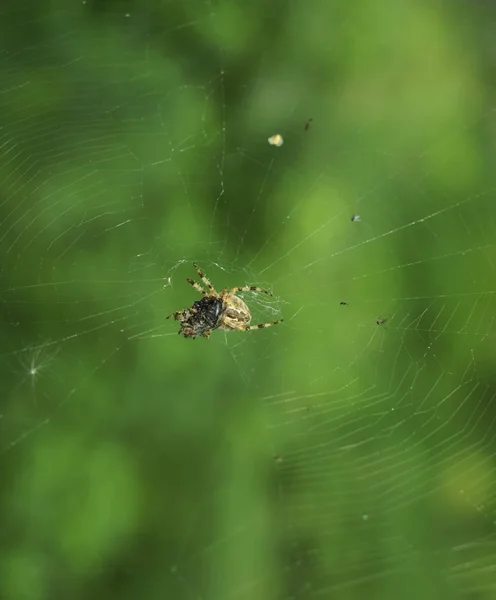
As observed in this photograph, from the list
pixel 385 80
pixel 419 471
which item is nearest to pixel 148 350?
pixel 419 471

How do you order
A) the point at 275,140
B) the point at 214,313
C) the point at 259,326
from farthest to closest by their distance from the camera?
the point at 275,140, the point at 259,326, the point at 214,313

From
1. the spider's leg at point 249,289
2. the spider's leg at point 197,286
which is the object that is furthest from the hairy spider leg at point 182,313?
the spider's leg at point 249,289

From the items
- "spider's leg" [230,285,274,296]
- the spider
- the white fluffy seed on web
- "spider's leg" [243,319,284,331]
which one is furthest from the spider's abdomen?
the white fluffy seed on web

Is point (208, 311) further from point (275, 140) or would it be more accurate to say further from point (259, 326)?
point (275, 140)

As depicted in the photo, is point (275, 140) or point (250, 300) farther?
point (275, 140)

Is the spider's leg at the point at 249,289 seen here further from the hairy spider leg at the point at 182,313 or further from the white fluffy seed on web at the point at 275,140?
the white fluffy seed on web at the point at 275,140

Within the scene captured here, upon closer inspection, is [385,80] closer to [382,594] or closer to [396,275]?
[396,275]

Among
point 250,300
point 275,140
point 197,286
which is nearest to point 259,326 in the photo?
point 250,300
